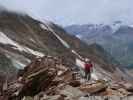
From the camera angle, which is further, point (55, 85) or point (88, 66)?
point (55, 85)

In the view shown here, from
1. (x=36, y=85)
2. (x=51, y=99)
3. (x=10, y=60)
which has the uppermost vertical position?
(x=10, y=60)

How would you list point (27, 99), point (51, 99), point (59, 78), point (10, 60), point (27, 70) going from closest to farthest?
point (51, 99), point (27, 99), point (59, 78), point (27, 70), point (10, 60)

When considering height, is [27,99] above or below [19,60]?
below

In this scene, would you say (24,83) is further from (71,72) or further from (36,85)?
(71,72)

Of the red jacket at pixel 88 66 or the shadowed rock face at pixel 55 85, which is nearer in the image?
the shadowed rock face at pixel 55 85

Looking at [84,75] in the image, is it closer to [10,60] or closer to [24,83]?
[24,83]

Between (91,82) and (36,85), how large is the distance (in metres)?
8.91

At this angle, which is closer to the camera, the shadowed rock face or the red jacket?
the shadowed rock face

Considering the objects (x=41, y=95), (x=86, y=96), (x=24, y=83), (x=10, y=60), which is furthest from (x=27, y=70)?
(x=10, y=60)

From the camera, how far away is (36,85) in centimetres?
6203

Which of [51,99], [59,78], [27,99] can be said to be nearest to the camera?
[51,99]

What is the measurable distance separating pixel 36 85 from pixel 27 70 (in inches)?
287

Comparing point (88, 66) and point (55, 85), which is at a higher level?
point (88, 66)

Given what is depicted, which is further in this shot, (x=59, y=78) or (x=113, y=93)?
(x=59, y=78)
